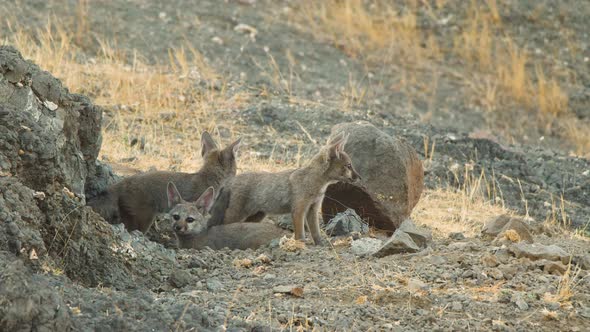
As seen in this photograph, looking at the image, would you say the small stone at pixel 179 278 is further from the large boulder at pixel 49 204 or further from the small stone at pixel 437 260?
the small stone at pixel 437 260

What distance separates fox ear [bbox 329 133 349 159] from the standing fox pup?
1049mm

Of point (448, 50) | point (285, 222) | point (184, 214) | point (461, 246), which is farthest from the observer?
point (448, 50)

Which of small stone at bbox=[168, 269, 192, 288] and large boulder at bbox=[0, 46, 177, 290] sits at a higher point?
large boulder at bbox=[0, 46, 177, 290]

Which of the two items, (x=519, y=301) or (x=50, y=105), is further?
(x=50, y=105)

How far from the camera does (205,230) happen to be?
948 cm

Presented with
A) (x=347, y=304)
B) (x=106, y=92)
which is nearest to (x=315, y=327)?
(x=347, y=304)

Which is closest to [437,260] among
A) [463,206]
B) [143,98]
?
[463,206]

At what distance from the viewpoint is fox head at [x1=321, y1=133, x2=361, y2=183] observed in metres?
9.62

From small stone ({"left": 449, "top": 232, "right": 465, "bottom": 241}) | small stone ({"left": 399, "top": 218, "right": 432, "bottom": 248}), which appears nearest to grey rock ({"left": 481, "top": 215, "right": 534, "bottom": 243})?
small stone ({"left": 449, "top": 232, "right": 465, "bottom": 241})

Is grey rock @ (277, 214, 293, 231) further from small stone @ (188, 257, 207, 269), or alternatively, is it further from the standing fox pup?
small stone @ (188, 257, 207, 269)

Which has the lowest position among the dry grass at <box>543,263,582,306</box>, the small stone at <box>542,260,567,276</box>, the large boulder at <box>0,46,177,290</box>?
the small stone at <box>542,260,567,276</box>

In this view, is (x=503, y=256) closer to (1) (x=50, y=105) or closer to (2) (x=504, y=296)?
(2) (x=504, y=296)

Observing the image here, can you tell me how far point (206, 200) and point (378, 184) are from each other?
1.57 m

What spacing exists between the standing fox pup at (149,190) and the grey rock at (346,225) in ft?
4.14
